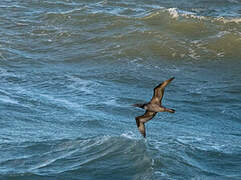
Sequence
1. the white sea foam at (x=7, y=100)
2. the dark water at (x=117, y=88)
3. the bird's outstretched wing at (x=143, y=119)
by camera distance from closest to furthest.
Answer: the bird's outstretched wing at (x=143, y=119)
the dark water at (x=117, y=88)
the white sea foam at (x=7, y=100)

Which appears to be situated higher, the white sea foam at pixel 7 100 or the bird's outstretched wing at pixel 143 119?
the bird's outstretched wing at pixel 143 119

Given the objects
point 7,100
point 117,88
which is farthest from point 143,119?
point 117,88

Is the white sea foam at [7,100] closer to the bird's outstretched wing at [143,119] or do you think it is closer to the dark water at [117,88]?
the dark water at [117,88]

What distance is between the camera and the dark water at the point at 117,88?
12.8m

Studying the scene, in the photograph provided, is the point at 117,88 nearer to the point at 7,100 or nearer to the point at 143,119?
the point at 7,100

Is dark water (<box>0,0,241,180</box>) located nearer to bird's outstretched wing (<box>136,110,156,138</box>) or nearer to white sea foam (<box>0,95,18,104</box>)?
white sea foam (<box>0,95,18,104</box>)

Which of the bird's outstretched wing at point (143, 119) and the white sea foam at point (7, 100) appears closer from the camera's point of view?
the bird's outstretched wing at point (143, 119)

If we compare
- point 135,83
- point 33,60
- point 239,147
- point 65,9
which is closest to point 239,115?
point 239,147

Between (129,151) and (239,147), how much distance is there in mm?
2439

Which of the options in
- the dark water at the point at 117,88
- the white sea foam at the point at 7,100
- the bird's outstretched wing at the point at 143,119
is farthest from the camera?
the white sea foam at the point at 7,100

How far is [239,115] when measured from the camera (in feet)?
52.4

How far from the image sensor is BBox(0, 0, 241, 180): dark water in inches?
503

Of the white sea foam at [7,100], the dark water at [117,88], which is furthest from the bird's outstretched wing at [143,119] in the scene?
the white sea foam at [7,100]

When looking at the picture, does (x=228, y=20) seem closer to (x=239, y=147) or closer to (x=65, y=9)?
(x=65, y=9)
